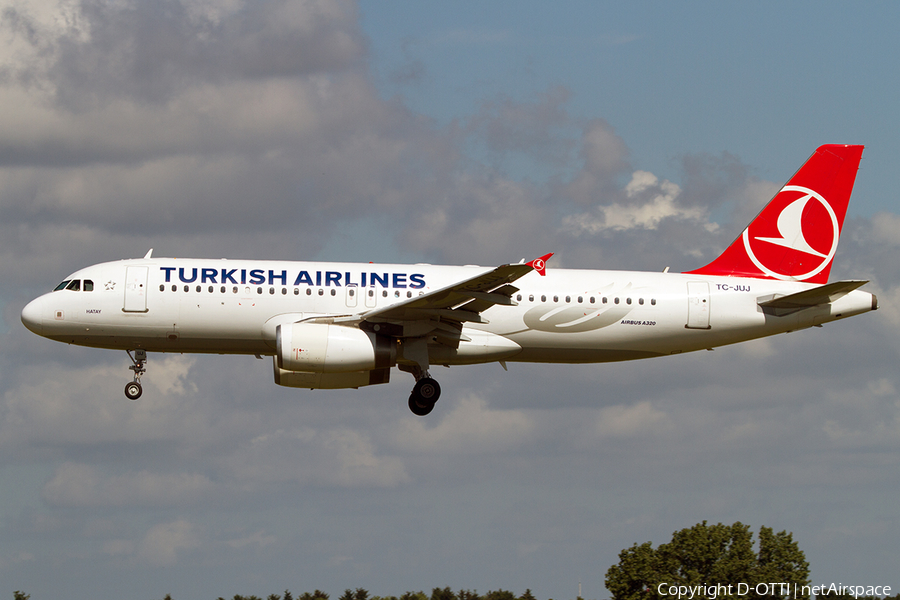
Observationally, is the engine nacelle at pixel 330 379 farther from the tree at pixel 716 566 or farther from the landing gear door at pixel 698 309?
the tree at pixel 716 566

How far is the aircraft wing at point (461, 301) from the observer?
1271 inches

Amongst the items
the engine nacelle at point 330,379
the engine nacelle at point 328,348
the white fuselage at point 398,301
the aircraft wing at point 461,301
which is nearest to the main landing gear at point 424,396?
the white fuselage at point 398,301

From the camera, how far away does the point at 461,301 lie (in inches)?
1351

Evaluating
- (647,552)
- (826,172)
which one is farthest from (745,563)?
(826,172)

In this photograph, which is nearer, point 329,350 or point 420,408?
point 329,350

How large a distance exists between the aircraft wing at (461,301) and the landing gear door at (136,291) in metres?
6.99

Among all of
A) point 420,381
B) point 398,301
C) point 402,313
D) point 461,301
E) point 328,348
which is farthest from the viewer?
point 420,381

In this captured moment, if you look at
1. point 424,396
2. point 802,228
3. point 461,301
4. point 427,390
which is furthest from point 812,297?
point 424,396

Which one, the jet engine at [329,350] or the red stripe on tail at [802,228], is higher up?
the red stripe on tail at [802,228]

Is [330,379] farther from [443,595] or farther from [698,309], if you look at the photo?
[443,595]

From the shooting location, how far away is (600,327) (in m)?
37.3

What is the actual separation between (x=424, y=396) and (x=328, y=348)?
3.99 metres

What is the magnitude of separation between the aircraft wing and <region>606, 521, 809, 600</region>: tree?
62.9 m

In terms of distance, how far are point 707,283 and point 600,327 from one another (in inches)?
181
